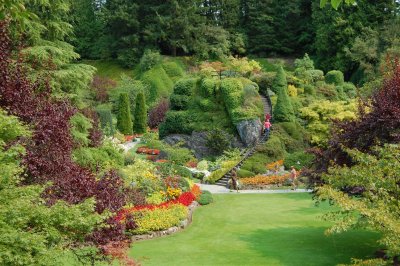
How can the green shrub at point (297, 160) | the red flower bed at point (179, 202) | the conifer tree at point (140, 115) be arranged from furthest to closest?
the conifer tree at point (140, 115) → the green shrub at point (297, 160) → the red flower bed at point (179, 202)

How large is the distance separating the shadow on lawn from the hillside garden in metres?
0.08

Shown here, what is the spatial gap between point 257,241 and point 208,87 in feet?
60.5

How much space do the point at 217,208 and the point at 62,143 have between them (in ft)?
39.5

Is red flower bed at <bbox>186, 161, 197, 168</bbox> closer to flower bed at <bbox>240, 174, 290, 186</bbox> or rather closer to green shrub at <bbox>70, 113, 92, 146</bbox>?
flower bed at <bbox>240, 174, 290, 186</bbox>

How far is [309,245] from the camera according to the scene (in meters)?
14.2

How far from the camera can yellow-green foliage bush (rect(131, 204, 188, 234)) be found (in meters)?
15.5

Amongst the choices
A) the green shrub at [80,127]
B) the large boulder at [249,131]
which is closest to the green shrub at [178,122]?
the large boulder at [249,131]

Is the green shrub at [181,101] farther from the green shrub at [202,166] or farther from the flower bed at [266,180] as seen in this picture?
the flower bed at [266,180]

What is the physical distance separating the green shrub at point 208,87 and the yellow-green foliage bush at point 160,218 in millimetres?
15488

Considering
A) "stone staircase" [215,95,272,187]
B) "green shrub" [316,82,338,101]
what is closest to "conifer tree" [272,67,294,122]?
"stone staircase" [215,95,272,187]

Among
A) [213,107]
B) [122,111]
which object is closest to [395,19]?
[213,107]

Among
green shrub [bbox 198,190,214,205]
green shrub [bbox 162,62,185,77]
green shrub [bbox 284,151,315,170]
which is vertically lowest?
green shrub [bbox 198,190,214,205]

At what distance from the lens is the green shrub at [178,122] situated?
31942 millimetres

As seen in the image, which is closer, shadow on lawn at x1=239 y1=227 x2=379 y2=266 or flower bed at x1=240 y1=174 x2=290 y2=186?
shadow on lawn at x1=239 y1=227 x2=379 y2=266
